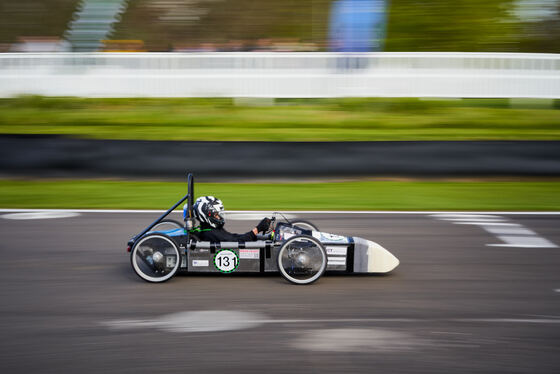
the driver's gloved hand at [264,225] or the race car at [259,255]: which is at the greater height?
the driver's gloved hand at [264,225]

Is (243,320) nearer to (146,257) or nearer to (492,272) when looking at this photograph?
(146,257)

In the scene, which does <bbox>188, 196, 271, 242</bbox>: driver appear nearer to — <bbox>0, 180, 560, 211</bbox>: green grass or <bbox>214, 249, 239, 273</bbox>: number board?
<bbox>214, 249, 239, 273</bbox>: number board

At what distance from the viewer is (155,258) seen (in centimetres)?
607

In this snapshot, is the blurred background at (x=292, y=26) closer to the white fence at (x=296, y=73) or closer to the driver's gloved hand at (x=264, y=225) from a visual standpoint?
the white fence at (x=296, y=73)

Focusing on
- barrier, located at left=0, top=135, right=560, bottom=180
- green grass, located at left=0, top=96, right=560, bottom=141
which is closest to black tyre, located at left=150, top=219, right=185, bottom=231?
barrier, located at left=0, top=135, right=560, bottom=180

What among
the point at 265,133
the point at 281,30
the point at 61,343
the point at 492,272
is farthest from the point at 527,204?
the point at 281,30

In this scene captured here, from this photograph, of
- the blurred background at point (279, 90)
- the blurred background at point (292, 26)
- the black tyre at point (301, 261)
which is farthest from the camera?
the blurred background at point (292, 26)

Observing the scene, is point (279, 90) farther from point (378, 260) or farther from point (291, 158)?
point (378, 260)

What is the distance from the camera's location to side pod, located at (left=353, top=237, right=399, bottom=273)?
612 cm

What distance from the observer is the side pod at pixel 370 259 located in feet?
20.1

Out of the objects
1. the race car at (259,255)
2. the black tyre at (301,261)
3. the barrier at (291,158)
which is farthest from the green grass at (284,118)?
the black tyre at (301,261)

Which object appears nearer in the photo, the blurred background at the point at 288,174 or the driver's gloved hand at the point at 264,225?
the blurred background at the point at 288,174

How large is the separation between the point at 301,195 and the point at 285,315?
18.8 ft

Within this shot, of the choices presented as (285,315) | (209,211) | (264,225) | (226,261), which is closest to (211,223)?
(209,211)
